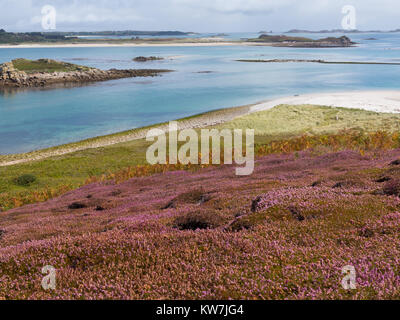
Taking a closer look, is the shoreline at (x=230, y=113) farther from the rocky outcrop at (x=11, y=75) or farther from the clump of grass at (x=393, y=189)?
the rocky outcrop at (x=11, y=75)

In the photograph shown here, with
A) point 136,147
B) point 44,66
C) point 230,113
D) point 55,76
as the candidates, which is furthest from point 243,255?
point 44,66

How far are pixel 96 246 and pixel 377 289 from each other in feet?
15.2

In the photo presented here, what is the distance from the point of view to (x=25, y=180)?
31.4 metres

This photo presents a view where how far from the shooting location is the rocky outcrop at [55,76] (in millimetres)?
125188

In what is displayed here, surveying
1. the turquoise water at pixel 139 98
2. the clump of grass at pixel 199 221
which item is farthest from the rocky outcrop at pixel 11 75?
the clump of grass at pixel 199 221

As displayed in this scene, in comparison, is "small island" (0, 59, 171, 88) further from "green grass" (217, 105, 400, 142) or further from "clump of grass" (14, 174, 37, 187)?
"clump of grass" (14, 174, 37, 187)

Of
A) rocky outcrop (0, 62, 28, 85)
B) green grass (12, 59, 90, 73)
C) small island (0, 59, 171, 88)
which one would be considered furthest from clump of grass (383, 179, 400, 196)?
green grass (12, 59, 90, 73)

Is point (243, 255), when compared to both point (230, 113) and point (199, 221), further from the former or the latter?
point (230, 113)

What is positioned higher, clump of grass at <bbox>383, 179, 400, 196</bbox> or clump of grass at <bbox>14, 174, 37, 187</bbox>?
clump of grass at <bbox>383, 179, 400, 196</bbox>

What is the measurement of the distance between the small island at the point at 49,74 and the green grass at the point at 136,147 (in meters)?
86.7

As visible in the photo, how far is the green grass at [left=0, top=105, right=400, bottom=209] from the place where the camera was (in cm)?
3152

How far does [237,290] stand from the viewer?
474 centimetres

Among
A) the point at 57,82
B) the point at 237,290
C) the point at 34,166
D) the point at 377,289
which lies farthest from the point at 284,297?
the point at 57,82
